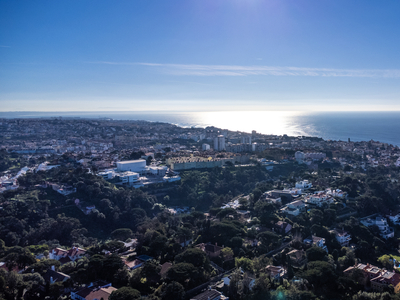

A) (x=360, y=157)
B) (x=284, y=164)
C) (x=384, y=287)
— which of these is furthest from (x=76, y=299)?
(x=360, y=157)

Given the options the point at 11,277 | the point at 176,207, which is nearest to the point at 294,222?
the point at 176,207

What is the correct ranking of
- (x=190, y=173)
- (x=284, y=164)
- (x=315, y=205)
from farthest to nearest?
(x=284, y=164)
(x=190, y=173)
(x=315, y=205)

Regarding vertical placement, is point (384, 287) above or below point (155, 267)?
below

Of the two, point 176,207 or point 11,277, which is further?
point 176,207

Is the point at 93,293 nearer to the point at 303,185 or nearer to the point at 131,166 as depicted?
the point at 303,185

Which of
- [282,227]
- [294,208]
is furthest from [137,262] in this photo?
[294,208]

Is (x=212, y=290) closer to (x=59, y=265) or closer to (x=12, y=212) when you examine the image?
(x=59, y=265)

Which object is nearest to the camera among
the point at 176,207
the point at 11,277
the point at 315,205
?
the point at 11,277
